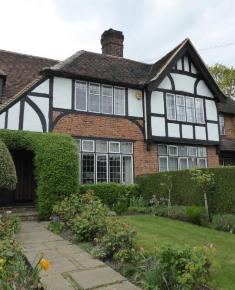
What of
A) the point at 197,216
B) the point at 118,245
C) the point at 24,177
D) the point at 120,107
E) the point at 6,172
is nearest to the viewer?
the point at 118,245

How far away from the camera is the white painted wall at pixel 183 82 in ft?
56.2

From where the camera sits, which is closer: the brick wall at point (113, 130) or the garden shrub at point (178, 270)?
the garden shrub at point (178, 270)

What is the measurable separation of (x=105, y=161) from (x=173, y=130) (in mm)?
4023

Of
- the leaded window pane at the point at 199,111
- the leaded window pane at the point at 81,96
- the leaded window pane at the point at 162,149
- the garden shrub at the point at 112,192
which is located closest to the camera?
the garden shrub at the point at 112,192

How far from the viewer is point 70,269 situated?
5133 mm

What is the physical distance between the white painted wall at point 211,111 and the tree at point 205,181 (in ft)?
Result: 25.1

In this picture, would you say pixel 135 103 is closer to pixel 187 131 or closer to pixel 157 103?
pixel 157 103

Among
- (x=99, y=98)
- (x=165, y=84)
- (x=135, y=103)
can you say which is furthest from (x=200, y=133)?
(x=99, y=98)

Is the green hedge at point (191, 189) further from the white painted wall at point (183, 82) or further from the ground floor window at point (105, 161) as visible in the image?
the white painted wall at point (183, 82)

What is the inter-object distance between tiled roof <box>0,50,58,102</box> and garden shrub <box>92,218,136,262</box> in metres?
9.97

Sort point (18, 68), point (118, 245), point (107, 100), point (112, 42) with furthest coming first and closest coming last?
point (112, 42) < point (18, 68) < point (107, 100) < point (118, 245)

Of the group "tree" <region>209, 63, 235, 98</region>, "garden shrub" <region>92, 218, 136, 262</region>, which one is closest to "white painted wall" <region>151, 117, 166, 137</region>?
"garden shrub" <region>92, 218, 136, 262</region>

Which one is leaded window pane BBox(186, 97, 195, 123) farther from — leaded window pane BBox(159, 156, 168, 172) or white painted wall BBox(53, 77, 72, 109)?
white painted wall BBox(53, 77, 72, 109)

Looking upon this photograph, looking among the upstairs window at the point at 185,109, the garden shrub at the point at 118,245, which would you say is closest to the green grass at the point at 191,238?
the garden shrub at the point at 118,245
